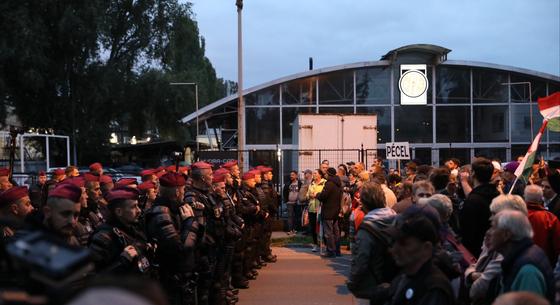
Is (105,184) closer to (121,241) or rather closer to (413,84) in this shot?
(121,241)

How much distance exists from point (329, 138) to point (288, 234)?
11.8 feet

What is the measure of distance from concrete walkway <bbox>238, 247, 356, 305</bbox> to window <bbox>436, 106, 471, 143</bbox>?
19.2 metres

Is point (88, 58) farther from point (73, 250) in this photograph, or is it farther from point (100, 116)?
point (73, 250)

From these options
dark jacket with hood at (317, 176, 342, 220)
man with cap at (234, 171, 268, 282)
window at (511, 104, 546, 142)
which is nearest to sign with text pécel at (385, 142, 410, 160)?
dark jacket with hood at (317, 176, 342, 220)

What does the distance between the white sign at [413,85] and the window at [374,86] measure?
38.4 inches

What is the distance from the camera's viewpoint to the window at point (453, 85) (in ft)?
101

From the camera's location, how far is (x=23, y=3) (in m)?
30.9

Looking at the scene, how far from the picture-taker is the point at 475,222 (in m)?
5.95

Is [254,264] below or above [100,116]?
below

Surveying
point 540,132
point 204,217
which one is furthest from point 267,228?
point 540,132

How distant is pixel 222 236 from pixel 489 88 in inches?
1033

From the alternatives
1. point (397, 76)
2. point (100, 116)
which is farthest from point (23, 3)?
point (397, 76)

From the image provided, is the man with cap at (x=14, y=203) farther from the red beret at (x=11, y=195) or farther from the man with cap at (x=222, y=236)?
the man with cap at (x=222, y=236)

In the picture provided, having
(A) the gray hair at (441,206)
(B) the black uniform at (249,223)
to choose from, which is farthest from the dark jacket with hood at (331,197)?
(A) the gray hair at (441,206)
